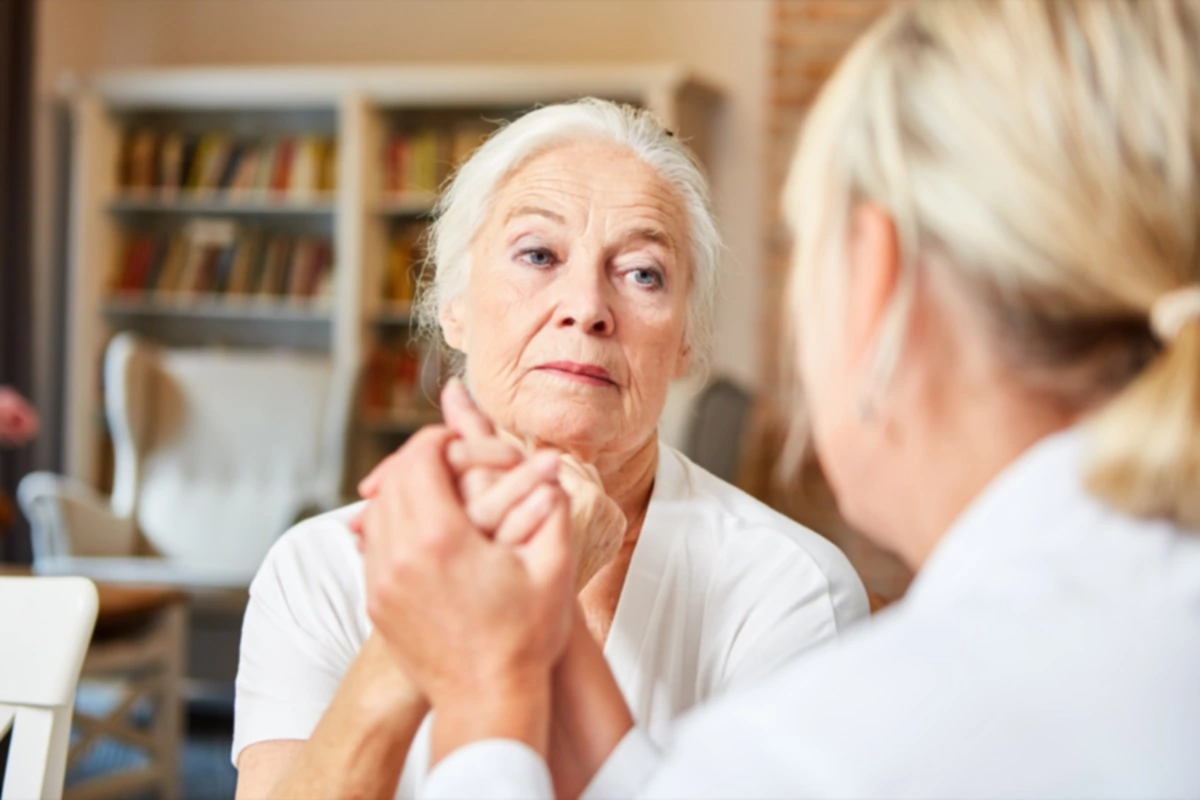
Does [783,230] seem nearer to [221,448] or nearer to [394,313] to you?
[394,313]

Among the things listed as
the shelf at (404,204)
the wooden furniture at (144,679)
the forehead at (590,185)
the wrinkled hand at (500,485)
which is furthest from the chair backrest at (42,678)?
the shelf at (404,204)

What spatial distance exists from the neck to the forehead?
24 cm

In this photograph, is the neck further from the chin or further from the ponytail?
the ponytail

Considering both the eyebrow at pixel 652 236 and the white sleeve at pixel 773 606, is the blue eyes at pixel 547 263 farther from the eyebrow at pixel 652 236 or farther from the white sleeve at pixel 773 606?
the white sleeve at pixel 773 606

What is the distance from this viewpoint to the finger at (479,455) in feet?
3.15

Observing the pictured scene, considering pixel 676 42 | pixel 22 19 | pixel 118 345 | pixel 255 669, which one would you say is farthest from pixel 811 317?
pixel 22 19

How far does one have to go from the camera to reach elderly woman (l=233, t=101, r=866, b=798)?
1.28 m

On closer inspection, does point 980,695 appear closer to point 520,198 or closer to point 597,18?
point 520,198

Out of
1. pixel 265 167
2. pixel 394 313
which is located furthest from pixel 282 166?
pixel 394 313

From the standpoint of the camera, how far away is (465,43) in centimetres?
604

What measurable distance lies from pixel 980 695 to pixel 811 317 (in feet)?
0.89

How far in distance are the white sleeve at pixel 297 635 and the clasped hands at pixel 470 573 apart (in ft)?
1.20

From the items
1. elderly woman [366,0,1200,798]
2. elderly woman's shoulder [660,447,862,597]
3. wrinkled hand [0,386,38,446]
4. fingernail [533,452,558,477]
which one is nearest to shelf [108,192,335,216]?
wrinkled hand [0,386,38,446]

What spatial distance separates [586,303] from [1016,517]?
0.78 metres
